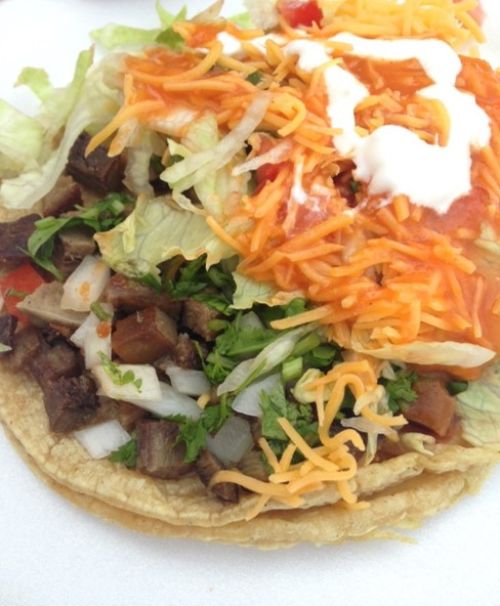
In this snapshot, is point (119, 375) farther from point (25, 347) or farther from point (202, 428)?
point (25, 347)

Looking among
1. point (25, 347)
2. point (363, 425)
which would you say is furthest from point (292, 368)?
point (25, 347)

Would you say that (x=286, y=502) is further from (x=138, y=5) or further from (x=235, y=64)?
(x=138, y=5)

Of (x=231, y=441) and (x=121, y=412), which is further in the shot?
(x=121, y=412)

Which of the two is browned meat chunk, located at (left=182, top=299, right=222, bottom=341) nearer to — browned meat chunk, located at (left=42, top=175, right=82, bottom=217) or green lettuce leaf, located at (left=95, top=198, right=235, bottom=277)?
green lettuce leaf, located at (left=95, top=198, right=235, bottom=277)

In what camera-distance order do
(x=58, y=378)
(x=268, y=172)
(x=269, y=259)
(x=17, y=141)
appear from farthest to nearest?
(x=17, y=141)
(x=58, y=378)
(x=268, y=172)
(x=269, y=259)

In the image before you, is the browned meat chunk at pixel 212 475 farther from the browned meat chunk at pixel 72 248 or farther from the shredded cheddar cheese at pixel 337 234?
the browned meat chunk at pixel 72 248

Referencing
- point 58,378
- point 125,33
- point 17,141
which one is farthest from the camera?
point 125,33

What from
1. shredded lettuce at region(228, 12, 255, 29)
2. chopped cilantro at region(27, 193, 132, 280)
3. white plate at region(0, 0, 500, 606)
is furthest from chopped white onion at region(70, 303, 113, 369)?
shredded lettuce at region(228, 12, 255, 29)
